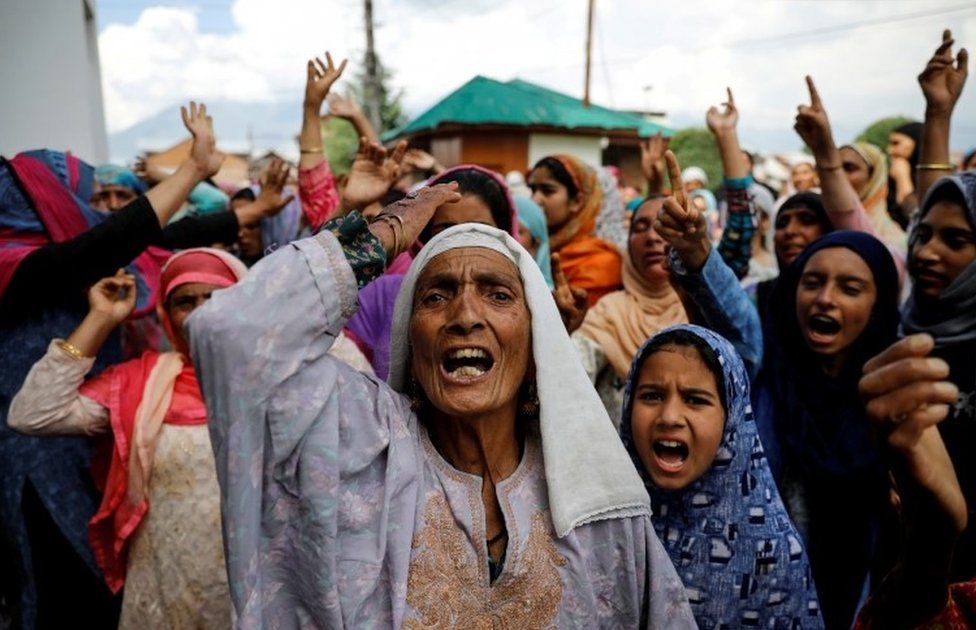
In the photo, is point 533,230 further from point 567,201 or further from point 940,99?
point 940,99

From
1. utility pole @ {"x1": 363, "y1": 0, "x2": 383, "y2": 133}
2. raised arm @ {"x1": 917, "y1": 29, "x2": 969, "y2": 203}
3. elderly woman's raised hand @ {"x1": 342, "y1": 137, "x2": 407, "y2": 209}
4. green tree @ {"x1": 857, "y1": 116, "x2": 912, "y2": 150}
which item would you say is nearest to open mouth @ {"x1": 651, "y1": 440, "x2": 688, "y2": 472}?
elderly woman's raised hand @ {"x1": 342, "y1": 137, "x2": 407, "y2": 209}

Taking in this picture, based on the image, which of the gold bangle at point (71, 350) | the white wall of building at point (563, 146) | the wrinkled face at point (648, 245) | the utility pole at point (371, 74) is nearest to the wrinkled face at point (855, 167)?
the wrinkled face at point (648, 245)

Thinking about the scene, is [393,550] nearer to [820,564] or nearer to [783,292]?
[820,564]

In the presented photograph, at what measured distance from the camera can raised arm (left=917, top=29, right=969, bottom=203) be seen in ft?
10.3

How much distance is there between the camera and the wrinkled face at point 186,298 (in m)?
2.66

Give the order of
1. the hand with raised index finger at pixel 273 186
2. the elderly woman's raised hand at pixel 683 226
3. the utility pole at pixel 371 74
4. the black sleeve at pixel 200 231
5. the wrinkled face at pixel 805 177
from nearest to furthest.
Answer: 1. the elderly woman's raised hand at pixel 683 226
2. the black sleeve at pixel 200 231
3. the hand with raised index finger at pixel 273 186
4. the wrinkled face at pixel 805 177
5. the utility pole at pixel 371 74

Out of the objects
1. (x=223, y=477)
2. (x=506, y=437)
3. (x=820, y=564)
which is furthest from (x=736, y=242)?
(x=223, y=477)

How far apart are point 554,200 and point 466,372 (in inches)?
115

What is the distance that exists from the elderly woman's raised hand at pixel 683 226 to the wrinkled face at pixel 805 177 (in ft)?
18.7

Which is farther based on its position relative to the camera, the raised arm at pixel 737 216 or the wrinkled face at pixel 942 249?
the raised arm at pixel 737 216

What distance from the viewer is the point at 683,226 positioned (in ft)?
7.38

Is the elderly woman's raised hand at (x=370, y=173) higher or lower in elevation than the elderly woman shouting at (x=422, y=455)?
higher

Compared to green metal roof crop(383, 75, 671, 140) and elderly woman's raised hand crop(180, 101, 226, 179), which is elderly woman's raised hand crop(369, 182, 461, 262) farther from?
green metal roof crop(383, 75, 671, 140)

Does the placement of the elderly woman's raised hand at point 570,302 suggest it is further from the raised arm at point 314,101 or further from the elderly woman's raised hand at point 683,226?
the raised arm at point 314,101
